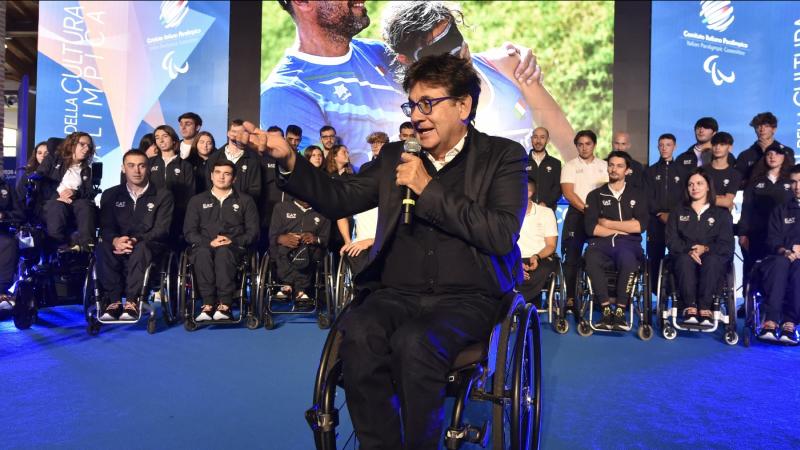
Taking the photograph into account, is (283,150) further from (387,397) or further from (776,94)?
(776,94)

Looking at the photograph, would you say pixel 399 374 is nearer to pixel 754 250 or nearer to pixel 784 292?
pixel 784 292

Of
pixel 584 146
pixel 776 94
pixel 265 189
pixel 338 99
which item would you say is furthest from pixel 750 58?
pixel 265 189

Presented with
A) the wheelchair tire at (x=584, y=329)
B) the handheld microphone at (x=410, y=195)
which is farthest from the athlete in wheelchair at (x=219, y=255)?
the handheld microphone at (x=410, y=195)

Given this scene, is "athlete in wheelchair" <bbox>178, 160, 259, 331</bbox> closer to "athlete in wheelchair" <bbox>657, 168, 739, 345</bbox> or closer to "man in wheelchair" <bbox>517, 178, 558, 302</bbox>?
"man in wheelchair" <bbox>517, 178, 558, 302</bbox>

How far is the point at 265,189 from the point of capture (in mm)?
5363

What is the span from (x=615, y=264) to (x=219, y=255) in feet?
8.92

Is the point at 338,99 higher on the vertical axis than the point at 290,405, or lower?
higher

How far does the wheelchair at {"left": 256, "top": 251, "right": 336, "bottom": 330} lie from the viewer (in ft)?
14.3

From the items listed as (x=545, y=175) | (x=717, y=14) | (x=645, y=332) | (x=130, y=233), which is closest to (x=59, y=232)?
(x=130, y=233)

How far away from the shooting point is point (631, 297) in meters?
4.26

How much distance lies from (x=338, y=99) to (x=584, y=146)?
289 centimetres

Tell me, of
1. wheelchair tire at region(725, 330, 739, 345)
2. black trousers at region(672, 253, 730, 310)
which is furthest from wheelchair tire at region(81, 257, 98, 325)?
wheelchair tire at region(725, 330, 739, 345)

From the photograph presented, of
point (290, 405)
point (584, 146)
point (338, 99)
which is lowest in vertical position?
point (290, 405)

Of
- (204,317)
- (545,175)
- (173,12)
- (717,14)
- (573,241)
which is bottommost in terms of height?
(204,317)
